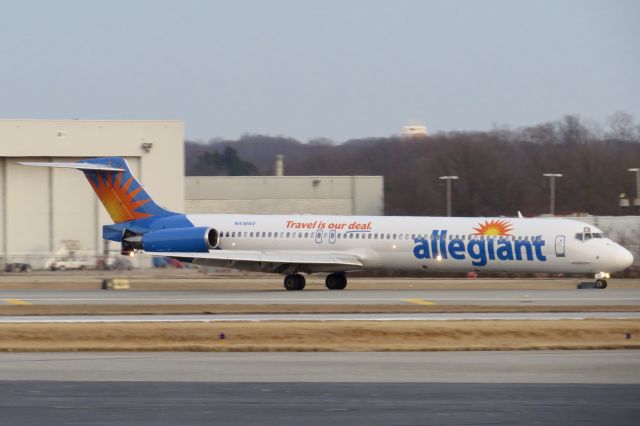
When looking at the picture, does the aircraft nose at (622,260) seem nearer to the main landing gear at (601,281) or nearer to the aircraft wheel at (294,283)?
the main landing gear at (601,281)

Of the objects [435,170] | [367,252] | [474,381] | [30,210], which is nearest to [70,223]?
[30,210]

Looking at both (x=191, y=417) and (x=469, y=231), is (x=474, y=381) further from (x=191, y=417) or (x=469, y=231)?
(x=469, y=231)

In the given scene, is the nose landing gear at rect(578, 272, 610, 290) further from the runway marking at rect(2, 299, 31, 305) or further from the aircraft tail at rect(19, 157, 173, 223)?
the runway marking at rect(2, 299, 31, 305)

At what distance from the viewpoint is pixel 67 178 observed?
71812 mm

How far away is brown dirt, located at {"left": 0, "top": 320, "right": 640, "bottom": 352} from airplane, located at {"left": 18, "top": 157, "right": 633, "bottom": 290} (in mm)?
14488

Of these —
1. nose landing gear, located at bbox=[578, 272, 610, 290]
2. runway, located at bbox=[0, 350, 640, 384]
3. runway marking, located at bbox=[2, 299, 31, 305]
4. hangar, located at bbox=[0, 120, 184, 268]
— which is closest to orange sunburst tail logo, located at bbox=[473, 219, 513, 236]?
nose landing gear, located at bbox=[578, 272, 610, 290]

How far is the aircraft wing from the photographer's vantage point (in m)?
42.6

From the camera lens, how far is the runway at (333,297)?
3562 cm

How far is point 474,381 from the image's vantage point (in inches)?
704

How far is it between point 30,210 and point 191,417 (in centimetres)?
5983

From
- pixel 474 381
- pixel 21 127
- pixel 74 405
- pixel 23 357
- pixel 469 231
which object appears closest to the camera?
pixel 74 405

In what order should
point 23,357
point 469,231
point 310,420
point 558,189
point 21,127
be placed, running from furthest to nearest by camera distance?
1. point 558,189
2. point 21,127
3. point 469,231
4. point 23,357
5. point 310,420

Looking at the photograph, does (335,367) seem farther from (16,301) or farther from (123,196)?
(123,196)

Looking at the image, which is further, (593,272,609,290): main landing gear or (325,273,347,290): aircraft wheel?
(325,273,347,290): aircraft wheel
